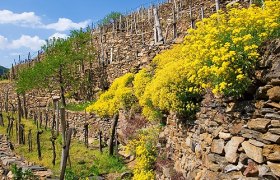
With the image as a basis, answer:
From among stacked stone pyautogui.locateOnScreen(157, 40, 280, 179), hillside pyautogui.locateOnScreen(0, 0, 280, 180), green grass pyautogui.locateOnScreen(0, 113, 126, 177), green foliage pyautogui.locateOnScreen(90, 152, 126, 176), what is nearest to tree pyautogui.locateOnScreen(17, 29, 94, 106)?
green grass pyautogui.locateOnScreen(0, 113, 126, 177)

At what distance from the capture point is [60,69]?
36.9m

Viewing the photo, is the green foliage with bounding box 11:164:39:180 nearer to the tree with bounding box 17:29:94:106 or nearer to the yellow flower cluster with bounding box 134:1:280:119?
the yellow flower cluster with bounding box 134:1:280:119

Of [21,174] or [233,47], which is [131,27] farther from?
[233,47]

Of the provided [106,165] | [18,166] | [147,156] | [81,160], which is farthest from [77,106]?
[147,156]

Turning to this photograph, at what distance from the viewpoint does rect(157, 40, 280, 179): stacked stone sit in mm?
6098

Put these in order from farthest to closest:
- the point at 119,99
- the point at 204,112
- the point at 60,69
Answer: the point at 60,69 → the point at 119,99 → the point at 204,112

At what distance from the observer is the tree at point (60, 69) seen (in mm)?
36500

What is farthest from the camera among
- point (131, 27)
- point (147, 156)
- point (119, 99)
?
point (131, 27)

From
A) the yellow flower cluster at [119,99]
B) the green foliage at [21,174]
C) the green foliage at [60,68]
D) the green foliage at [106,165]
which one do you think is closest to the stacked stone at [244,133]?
the green foliage at [21,174]

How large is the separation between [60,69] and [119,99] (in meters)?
18.7

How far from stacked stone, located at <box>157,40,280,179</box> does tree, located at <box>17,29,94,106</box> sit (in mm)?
27375

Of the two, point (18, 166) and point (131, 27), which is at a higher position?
point (131, 27)

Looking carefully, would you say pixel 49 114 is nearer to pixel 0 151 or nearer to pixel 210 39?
pixel 0 151

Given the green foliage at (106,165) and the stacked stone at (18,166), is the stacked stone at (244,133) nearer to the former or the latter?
the green foliage at (106,165)
